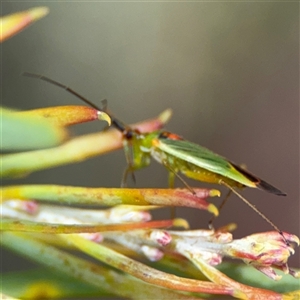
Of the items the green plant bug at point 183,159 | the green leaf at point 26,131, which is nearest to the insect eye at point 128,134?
the green plant bug at point 183,159

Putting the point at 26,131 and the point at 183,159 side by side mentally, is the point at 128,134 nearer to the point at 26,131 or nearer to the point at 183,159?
the point at 183,159

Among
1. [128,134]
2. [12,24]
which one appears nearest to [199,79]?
[128,134]

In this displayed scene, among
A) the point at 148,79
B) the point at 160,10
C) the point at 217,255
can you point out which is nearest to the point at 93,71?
the point at 148,79

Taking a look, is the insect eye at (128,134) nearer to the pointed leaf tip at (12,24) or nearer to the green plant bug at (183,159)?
the green plant bug at (183,159)

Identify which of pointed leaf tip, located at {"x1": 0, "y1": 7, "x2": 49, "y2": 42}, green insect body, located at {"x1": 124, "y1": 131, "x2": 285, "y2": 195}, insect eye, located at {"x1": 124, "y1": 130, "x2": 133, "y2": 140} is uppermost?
pointed leaf tip, located at {"x1": 0, "y1": 7, "x2": 49, "y2": 42}

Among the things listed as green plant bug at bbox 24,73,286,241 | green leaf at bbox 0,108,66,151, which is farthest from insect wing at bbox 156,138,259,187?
green leaf at bbox 0,108,66,151

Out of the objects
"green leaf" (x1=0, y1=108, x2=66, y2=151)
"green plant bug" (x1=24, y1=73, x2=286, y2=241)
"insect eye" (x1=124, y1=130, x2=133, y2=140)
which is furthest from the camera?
"insect eye" (x1=124, y1=130, x2=133, y2=140)

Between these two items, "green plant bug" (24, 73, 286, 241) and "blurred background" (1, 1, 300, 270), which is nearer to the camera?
"green plant bug" (24, 73, 286, 241)

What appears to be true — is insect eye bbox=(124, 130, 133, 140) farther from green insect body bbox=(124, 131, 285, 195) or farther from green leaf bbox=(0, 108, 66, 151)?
green leaf bbox=(0, 108, 66, 151)
